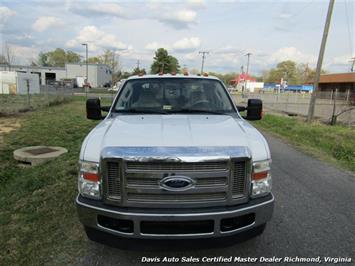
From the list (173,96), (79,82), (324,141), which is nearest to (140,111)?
(173,96)

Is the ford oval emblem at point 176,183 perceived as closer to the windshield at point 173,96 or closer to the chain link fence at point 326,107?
the windshield at point 173,96

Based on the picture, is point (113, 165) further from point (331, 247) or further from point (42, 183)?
point (42, 183)

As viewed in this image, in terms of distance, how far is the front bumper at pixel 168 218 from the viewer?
2590 mm

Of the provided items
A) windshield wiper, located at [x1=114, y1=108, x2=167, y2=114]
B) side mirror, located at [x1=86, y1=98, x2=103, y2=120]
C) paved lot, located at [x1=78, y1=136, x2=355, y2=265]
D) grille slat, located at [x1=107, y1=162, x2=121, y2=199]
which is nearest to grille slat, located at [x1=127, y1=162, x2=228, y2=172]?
grille slat, located at [x1=107, y1=162, x2=121, y2=199]

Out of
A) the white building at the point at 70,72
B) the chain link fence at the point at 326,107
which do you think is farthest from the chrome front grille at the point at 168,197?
the white building at the point at 70,72

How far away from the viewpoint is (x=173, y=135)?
291 cm

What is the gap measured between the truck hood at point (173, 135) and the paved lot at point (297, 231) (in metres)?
0.88

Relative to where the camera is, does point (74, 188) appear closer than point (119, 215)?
No

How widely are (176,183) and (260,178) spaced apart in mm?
815

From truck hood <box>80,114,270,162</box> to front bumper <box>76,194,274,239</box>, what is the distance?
45 cm

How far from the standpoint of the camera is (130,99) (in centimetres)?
433

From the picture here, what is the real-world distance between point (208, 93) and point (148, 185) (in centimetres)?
219

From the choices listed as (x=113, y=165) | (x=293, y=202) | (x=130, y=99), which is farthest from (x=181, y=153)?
(x=293, y=202)

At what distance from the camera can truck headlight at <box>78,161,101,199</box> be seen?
8.99ft
